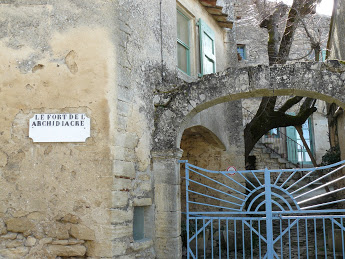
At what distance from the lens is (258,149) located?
15.2 meters

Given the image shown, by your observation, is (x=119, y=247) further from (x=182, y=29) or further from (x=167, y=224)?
(x=182, y=29)

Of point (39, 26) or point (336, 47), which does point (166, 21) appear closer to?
point (39, 26)

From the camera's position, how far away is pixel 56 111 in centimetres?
500

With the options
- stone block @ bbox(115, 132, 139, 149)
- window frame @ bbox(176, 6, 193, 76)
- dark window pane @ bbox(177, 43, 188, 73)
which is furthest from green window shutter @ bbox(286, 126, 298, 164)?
stone block @ bbox(115, 132, 139, 149)

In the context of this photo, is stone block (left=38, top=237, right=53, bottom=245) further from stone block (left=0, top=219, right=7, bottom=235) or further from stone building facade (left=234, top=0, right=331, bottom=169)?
stone building facade (left=234, top=0, right=331, bottom=169)

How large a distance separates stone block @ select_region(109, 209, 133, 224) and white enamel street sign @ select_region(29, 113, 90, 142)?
93cm

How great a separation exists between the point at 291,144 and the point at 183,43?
32.7 feet

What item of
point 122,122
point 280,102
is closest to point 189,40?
point 122,122

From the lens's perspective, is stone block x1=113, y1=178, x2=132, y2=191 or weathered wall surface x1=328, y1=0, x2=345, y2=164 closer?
stone block x1=113, y1=178, x2=132, y2=191

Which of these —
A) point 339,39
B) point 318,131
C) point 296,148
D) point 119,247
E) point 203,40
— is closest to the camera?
point 119,247

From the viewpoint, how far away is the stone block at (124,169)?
495 centimetres

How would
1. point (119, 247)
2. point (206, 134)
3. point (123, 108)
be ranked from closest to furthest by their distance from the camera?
point (119, 247)
point (123, 108)
point (206, 134)

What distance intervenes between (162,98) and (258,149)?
9957 millimetres

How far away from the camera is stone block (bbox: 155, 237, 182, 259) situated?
5.53 m
